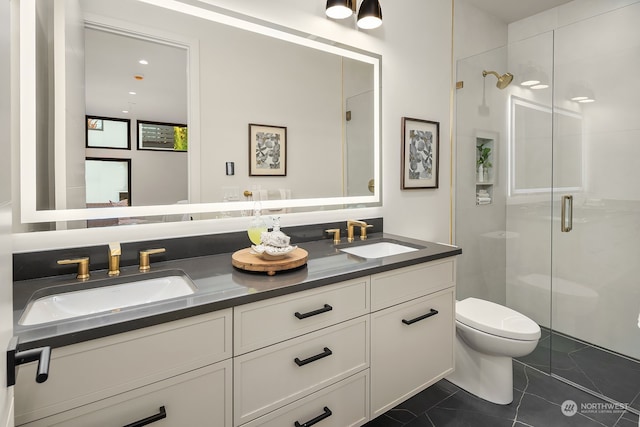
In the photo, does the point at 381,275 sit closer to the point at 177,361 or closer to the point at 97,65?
Answer: the point at 177,361

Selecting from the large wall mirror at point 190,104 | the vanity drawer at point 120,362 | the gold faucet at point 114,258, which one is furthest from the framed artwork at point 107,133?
the vanity drawer at point 120,362

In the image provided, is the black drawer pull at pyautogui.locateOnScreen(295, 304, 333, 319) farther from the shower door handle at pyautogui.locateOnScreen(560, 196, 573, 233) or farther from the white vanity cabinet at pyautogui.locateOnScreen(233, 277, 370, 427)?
the shower door handle at pyautogui.locateOnScreen(560, 196, 573, 233)

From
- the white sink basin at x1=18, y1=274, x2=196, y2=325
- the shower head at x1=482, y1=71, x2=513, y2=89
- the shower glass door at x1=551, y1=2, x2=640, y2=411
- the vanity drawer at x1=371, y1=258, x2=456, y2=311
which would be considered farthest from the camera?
the shower head at x1=482, y1=71, x2=513, y2=89

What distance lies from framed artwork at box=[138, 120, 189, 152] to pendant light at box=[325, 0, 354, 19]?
102cm

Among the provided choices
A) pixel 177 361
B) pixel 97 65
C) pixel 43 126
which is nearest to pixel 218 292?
pixel 177 361

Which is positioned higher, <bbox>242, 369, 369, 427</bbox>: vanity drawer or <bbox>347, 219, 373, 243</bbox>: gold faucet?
<bbox>347, 219, 373, 243</bbox>: gold faucet

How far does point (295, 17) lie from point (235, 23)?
0.36 metres

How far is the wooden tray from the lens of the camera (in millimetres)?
1276

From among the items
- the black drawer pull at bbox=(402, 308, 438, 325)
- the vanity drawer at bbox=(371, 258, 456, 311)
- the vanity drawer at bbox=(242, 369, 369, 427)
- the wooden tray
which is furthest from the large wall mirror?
the vanity drawer at bbox=(242, 369, 369, 427)

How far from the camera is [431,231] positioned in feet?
8.43

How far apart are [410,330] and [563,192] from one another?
5.68 ft

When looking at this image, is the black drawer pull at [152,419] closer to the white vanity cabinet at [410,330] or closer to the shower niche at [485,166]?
the white vanity cabinet at [410,330]

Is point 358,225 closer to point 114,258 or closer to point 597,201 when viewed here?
point 114,258

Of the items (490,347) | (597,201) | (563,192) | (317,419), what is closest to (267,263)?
(317,419)
